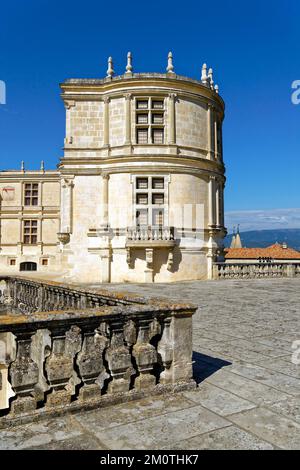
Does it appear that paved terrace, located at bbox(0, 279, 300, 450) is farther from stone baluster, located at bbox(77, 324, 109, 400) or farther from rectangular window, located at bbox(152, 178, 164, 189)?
rectangular window, located at bbox(152, 178, 164, 189)

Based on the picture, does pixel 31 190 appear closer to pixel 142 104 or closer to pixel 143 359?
pixel 142 104

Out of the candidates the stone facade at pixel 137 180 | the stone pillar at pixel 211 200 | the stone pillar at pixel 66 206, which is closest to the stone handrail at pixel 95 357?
the stone facade at pixel 137 180

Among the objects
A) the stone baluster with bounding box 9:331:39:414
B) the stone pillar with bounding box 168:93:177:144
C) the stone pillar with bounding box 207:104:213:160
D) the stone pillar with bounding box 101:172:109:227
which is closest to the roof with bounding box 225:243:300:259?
the stone pillar with bounding box 207:104:213:160

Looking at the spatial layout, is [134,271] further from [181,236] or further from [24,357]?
[24,357]

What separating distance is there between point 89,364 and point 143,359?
1.97 feet

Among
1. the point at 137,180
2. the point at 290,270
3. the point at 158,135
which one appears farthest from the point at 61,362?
the point at 290,270

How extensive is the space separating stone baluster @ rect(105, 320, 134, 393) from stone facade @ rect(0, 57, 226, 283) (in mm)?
14452

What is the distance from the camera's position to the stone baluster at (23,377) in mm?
3283

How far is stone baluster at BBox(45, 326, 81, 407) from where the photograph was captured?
11.3 ft

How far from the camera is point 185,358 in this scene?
4191 millimetres

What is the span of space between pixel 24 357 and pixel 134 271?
51.2 ft

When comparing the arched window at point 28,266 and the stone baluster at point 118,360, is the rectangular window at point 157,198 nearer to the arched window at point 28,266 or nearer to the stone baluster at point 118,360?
the stone baluster at point 118,360
